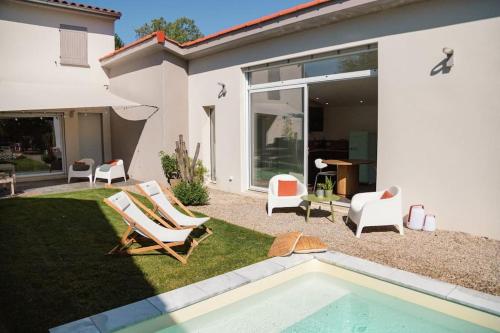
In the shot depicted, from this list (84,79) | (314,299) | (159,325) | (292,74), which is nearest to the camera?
(159,325)

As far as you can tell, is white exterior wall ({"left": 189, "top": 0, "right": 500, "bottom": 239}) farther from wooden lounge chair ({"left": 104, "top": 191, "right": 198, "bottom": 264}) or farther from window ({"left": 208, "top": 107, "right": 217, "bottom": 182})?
window ({"left": 208, "top": 107, "right": 217, "bottom": 182})

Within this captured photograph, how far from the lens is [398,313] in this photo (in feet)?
20.4

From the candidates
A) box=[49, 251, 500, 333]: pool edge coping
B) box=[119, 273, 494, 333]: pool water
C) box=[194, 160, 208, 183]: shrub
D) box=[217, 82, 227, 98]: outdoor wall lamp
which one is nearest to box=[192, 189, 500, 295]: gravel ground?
box=[49, 251, 500, 333]: pool edge coping

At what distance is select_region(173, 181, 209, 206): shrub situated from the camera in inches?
544

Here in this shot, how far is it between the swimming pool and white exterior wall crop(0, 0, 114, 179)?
17.1 metres

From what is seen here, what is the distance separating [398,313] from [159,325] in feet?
12.0

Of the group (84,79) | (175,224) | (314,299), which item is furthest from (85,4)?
(314,299)

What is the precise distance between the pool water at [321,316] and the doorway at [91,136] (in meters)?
17.2

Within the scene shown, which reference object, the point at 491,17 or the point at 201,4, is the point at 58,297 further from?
the point at 201,4

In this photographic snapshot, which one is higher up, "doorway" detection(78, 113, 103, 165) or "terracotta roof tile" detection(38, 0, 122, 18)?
"terracotta roof tile" detection(38, 0, 122, 18)

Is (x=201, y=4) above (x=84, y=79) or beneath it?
above

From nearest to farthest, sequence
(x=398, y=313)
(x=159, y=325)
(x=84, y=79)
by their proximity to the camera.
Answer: (x=159, y=325) < (x=398, y=313) < (x=84, y=79)

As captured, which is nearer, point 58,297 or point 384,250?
point 58,297

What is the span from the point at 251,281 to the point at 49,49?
1805 centimetres
